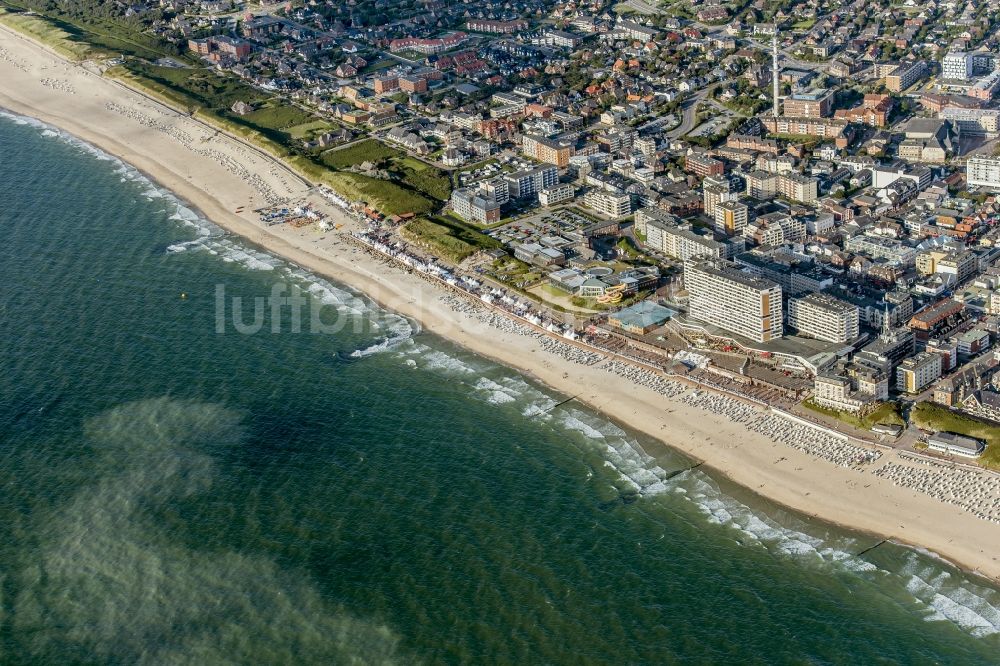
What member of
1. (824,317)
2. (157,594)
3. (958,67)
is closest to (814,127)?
(958,67)

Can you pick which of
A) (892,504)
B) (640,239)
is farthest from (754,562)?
(640,239)

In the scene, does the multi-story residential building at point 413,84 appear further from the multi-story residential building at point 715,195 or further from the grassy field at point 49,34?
the multi-story residential building at point 715,195

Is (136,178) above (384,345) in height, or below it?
above

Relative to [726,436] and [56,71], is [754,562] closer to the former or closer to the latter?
[726,436]

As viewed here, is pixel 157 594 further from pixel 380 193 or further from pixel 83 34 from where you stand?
pixel 83 34

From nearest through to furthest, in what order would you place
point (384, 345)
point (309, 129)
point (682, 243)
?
point (384, 345), point (682, 243), point (309, 129)

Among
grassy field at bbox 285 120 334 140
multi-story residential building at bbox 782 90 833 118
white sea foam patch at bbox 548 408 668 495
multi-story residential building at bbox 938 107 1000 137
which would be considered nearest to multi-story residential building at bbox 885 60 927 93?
multi-story residential building at bbox 782 90 833 118

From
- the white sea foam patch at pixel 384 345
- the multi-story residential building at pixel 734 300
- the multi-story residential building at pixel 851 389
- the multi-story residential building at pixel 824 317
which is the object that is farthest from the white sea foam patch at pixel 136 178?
the multi-story residential building at pixel 851 389

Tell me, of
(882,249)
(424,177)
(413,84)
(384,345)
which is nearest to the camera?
(384,345)
